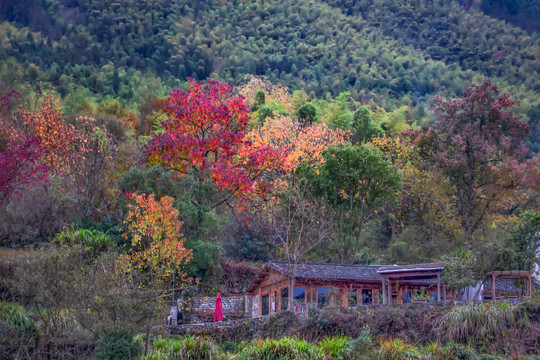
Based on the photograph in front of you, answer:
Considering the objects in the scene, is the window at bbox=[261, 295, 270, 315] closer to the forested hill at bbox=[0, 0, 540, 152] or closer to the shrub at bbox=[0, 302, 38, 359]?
the shrub at bbox=[0, 302, 38, 359]

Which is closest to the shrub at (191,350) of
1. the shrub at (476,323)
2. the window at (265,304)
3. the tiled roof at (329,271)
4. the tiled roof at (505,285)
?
the tiled roof at (329,271)

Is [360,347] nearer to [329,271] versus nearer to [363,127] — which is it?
[329,271]

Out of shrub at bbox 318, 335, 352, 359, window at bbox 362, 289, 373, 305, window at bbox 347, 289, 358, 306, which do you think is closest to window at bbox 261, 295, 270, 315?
window at bbox 347, 289, 358, 306

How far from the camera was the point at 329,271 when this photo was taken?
2756 cm

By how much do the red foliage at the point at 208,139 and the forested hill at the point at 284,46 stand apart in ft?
81.3

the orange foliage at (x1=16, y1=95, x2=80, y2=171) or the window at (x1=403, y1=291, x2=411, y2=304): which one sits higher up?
the orange foliage at (x1=16, y1=95, x2=80, y2=171)

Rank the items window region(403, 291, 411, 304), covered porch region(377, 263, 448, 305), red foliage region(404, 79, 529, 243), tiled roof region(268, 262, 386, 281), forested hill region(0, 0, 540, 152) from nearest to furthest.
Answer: covered porch region(377, 263, 448, 305), tiled roof region(268, 262, 386, 281), window region(403, 291, 411, 304), red foliage region(404, 79, 529, 243), forested hill region(0, 0, 540, 152)

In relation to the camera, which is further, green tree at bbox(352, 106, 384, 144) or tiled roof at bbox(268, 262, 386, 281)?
green tree at bbox(352, 106, 384, 144)

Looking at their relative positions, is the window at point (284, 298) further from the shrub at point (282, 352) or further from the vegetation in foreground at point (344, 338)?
the shrub at point (282, 352)

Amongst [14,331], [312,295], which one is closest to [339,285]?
[312,295]

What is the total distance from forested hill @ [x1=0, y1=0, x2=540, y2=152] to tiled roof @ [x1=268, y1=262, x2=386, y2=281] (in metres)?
31.1

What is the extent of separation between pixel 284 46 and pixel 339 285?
51.4m

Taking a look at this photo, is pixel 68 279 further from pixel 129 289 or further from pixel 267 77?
pixel 267 77

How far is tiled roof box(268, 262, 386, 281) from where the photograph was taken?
2681 centimetres
